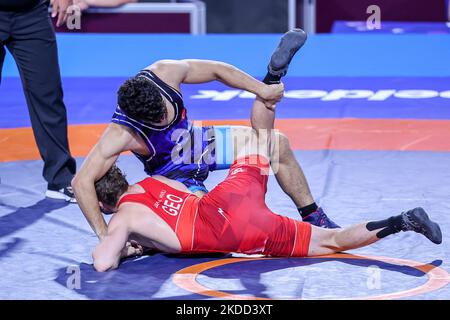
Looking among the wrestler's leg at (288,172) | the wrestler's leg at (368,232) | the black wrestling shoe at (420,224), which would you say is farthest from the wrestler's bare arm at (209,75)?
the black wrestling shoe at (420,224)

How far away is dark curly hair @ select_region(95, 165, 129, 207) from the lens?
486 centimetres

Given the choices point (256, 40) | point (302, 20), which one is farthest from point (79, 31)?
point (302, 20)

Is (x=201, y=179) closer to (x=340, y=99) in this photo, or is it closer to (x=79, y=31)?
(x=340, y=99)

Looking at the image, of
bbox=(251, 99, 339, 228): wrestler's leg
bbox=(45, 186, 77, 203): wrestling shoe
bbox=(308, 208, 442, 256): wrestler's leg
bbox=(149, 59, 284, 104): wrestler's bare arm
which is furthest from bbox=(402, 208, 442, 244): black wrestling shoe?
bbox=(45, 186, 77, 203): wrestling shoe

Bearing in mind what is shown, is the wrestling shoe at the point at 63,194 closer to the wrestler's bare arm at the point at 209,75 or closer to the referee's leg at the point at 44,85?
the referee's leg at the point at 44,85

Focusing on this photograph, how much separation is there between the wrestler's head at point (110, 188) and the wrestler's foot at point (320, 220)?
0.99 m

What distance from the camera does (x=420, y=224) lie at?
4699mm

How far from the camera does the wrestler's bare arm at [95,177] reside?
4855 millimetres

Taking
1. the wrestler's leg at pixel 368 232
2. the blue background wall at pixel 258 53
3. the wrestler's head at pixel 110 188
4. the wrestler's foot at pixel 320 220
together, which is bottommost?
the blue background wall at pixel 258 53

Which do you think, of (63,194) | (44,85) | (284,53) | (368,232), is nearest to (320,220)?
(368,232)

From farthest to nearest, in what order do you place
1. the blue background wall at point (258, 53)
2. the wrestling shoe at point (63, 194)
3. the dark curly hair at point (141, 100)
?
the blue background wall at point (258, 53) → the wrestling shoe at point (63, 194) → the dark curly hair at point (141, 100)

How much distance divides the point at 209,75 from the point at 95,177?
2.75ft

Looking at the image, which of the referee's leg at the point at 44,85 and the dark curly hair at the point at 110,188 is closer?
the dark curly hair at the point at 110,188

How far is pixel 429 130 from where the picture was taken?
7.70 metres
